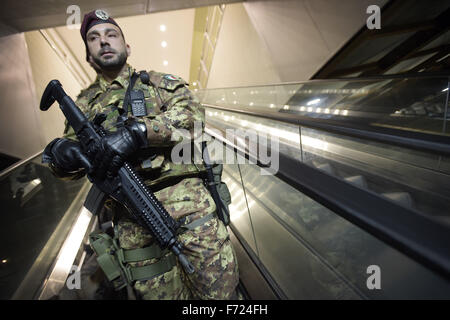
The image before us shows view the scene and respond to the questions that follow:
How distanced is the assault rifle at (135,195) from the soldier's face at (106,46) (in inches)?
15.6

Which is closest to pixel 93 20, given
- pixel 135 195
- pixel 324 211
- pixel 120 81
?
pixel 120 81

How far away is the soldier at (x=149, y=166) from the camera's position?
1.21 m

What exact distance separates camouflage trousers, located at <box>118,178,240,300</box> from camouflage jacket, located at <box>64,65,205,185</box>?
136mm

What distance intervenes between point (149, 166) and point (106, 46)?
929 millimetres

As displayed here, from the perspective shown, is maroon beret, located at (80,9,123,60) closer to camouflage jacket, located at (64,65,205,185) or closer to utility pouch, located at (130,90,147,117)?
camouflage jacket, located at (64,65,205,185)

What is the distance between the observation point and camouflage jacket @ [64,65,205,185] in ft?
4.26

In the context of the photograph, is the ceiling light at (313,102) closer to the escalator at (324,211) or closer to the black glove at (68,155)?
the escalator at (324,211)

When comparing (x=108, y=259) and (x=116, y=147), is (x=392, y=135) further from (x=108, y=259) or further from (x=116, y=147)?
(x=108, y=259)

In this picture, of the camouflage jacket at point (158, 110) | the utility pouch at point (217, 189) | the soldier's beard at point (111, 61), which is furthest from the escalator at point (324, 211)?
the soldier's beard at point (111, 61)

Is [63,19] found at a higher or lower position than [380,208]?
higher
